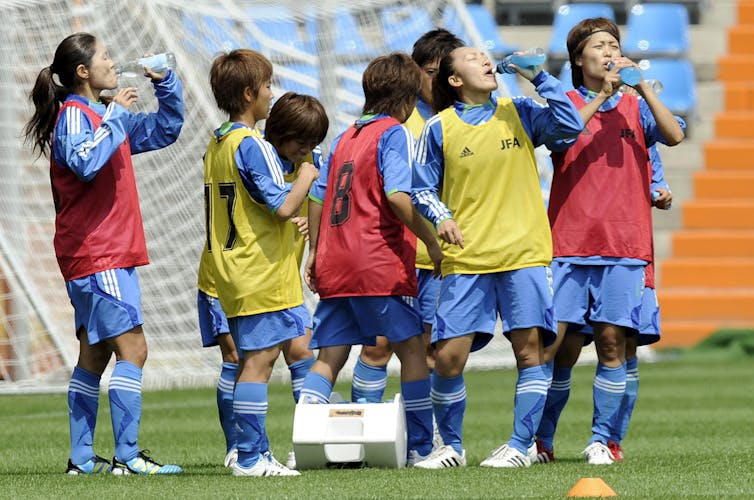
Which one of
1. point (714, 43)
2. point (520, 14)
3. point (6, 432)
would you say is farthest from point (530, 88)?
point (6, 432)

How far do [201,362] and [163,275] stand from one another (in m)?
0.88

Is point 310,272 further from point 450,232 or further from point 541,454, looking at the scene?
point 541,454

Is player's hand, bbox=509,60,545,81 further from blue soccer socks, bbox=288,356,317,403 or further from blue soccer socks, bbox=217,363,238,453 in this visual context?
blue soccer socks, bbox=217,363,238,453

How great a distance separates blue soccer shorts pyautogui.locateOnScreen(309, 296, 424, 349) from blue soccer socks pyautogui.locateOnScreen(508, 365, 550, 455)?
18.6 inches

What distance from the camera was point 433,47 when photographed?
23.2 ft

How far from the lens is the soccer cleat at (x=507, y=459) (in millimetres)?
5941

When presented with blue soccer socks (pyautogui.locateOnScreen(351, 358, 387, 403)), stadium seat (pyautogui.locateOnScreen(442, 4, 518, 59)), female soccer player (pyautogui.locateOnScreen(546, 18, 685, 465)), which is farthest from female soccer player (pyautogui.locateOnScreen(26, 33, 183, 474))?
stadium seat (pyautogui.locateOnScreen(442, 4, 518, 59))

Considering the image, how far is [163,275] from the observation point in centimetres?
1158

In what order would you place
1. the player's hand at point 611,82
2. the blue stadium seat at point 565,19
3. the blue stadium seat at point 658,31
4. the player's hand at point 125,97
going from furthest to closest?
1. the blue stadium seat at point 658,31
2. the blue stadium seat at point 565,19
3. the player's hand at point 611,82
4. the player's hand at point 125,97

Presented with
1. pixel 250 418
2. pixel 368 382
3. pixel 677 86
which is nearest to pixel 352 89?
pixel 677 86

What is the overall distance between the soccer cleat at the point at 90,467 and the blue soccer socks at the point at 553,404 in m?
1.87

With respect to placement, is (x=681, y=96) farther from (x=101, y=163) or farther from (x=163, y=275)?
(x=101, y=163)

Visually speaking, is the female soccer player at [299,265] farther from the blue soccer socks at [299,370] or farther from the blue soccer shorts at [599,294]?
the blue soccer shorts at [599,294]

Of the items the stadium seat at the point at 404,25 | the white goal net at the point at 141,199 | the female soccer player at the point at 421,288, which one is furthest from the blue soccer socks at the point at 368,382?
the stadium seat at the point at 404,25
